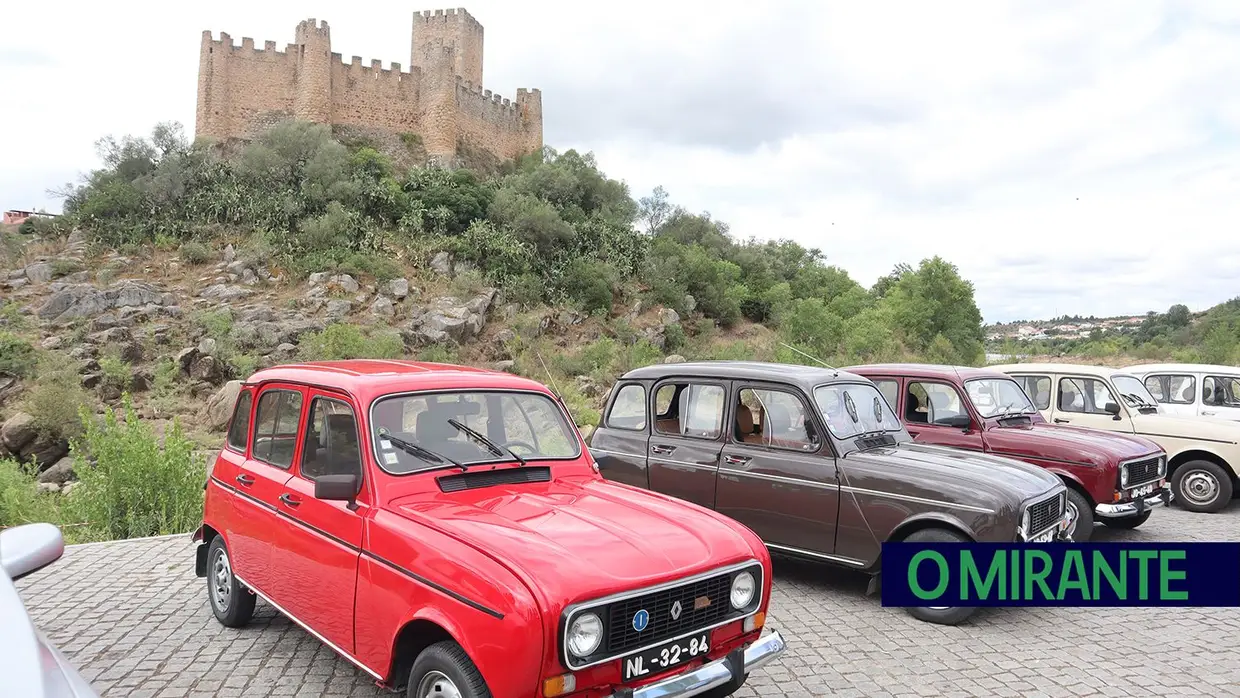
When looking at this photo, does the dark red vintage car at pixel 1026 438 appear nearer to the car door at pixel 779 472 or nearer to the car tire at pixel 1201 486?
the car door at pixel 779 472

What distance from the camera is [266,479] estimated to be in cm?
458

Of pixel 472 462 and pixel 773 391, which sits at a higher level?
pixel 773 391

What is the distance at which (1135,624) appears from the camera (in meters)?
5.69

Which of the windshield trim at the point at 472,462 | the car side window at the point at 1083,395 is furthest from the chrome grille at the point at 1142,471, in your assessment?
the windshield trim at the point at 472,462

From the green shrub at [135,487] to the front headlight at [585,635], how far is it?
7.78 m

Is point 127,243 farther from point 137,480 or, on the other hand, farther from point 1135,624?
point 1135,624

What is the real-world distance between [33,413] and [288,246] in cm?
1395

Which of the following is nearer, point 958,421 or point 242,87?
point 958,421

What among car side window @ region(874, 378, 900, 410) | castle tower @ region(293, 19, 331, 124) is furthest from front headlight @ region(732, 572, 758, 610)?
castle tower @ region(293, 19, 331, 124)

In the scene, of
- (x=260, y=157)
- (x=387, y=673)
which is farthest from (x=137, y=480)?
(x=260, y=157)

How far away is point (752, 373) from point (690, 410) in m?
0.72

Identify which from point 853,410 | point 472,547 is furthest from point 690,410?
point 472,547

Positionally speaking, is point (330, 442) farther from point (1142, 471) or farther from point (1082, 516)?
point (1142, 471)

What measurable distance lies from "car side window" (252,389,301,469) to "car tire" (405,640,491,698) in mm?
1859
